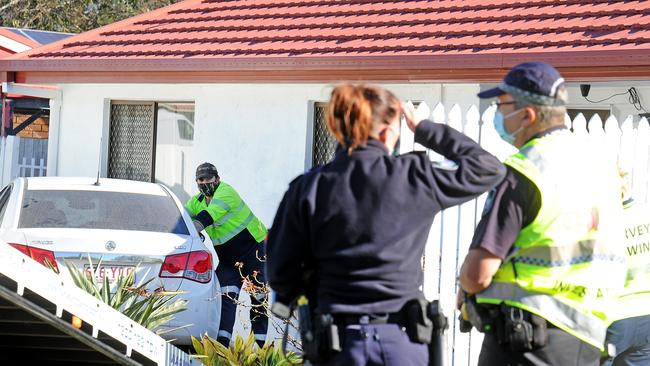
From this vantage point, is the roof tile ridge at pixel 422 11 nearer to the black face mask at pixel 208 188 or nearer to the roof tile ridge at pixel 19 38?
the black face mask at pixel 208 188

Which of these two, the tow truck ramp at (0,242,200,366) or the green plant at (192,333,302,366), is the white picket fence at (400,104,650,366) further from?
the tow truck ramp at (0,242,200,366)

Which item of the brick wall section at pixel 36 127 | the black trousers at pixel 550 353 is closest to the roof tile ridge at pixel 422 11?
the black trousers at pixel 550 353

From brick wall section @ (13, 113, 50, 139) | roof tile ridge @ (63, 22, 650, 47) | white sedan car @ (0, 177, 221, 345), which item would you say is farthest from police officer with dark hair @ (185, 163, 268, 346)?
brick wall section @ (13, 113, 50, 139)

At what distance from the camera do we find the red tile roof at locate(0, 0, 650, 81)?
9.91 m

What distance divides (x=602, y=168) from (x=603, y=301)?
481 millimetres

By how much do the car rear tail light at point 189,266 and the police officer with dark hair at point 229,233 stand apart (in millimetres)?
893

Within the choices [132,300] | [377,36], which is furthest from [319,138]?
[132,300]

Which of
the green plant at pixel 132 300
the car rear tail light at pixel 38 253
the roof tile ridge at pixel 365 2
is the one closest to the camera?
the green plant at pixel 132 300

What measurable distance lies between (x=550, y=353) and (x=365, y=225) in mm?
815

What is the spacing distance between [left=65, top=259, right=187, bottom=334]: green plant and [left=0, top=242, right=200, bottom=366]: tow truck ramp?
1.32 ft

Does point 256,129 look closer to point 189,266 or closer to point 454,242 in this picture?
point 189,266

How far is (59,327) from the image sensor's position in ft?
20.1

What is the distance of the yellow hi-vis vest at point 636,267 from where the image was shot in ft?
18.0

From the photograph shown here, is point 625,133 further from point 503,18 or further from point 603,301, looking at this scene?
point 503,18
